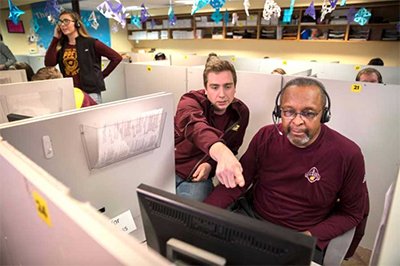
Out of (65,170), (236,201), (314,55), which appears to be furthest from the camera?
(314,55)

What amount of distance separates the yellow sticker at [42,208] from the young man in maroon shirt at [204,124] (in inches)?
28.7

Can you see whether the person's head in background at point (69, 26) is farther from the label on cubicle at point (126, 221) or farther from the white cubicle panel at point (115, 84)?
the label on cubicle at point (126, 221)

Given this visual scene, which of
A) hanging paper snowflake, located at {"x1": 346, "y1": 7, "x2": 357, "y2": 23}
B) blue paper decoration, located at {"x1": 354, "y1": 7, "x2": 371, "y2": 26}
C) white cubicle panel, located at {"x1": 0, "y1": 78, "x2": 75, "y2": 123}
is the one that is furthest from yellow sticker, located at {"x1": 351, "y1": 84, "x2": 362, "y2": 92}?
hanging paper snowflake, located at {"x1": 346, "y1": 7, "x2": 357, "y2": 23}

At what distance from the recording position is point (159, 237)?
2.11 feet

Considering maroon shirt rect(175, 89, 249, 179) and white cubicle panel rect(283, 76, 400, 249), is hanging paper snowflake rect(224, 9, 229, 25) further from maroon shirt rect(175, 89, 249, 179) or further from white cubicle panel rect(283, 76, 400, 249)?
maroon shirt rect(175, 89, 249, 179)

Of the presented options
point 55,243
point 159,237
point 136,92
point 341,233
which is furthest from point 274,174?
point 136,92


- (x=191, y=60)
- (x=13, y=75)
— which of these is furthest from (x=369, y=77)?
(x=13, y=75)

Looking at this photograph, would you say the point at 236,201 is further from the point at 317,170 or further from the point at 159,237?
the point at 159,237

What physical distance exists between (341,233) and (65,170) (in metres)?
1.07

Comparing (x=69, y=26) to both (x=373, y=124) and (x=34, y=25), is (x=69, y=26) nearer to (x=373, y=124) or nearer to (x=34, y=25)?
(x=373, y=124)

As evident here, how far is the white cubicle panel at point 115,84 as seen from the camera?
3281 millimetres

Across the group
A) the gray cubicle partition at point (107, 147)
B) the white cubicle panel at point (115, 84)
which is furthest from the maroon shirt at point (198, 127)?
the white cubicle panel at point (115, 84)

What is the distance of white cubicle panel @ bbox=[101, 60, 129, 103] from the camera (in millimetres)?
3281

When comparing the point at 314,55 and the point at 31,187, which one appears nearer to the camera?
the point at 31,187
